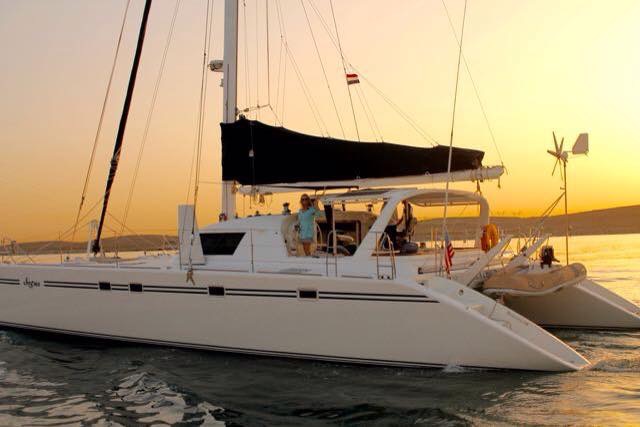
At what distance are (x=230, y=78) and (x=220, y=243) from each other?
301cm

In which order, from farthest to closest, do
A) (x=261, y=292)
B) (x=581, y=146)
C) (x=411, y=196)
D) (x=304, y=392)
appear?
(x=581, y=146), (x=411, y=196), (x=261, y=292), (x=304, y=392)

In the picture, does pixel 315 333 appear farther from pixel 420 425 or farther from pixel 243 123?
pixel 243 123

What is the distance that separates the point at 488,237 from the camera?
30.5ft

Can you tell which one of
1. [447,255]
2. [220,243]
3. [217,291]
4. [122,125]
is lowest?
[217,291]

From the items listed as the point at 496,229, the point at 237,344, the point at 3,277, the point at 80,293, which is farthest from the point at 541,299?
the point at 3,277

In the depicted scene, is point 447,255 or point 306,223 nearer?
point 447,255

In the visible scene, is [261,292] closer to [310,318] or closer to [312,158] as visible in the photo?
[310,318]

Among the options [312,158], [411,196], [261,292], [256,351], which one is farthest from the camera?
[312,158]

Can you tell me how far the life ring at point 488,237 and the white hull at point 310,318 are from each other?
2127 mm

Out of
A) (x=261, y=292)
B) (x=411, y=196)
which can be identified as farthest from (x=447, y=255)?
(x=261, y=292)

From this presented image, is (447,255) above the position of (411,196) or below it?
below

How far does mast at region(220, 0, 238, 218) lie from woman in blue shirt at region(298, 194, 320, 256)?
2076mm

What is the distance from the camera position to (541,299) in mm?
9453

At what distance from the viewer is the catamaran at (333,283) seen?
7102 mm
